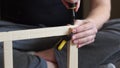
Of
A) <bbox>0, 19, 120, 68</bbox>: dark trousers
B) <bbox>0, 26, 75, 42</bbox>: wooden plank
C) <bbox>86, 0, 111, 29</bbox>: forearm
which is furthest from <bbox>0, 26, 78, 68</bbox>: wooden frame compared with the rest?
<bbox>86, 0, 111, 29</bbox>: forearm

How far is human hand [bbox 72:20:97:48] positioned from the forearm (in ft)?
0.56

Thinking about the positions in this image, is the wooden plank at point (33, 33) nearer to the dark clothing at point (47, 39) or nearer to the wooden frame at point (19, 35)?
the wooden frame at point (19, 35)

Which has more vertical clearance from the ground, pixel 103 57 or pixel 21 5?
pixel 21 5

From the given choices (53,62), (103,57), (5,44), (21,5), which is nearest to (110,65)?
(103,57)

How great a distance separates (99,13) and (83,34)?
10.6 inches

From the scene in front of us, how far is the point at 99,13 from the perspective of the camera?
92 centimetres

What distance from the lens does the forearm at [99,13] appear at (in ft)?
2.92

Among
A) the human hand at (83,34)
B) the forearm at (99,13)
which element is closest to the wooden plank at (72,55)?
the human hand at (83,34)

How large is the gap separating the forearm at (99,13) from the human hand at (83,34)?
0.56ft

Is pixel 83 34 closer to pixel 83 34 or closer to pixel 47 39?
pixel 83 34

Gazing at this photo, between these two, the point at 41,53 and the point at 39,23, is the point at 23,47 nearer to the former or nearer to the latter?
the point at 41,53

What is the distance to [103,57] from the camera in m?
0.75

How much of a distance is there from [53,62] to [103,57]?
5.0 inches

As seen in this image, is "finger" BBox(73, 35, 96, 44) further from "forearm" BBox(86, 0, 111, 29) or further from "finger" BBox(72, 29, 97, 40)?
"forearm" BBox(86, 0, 111, 29)
